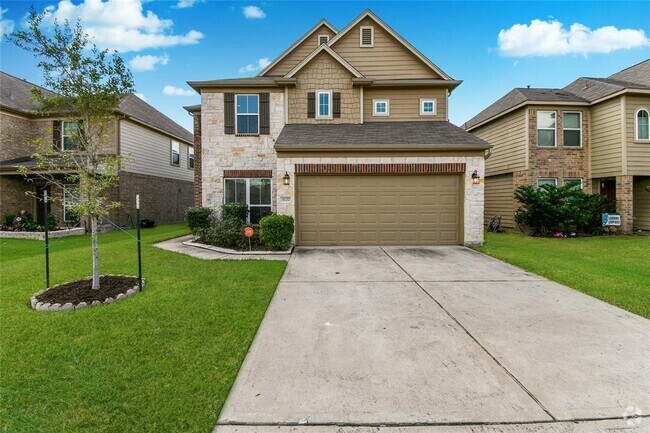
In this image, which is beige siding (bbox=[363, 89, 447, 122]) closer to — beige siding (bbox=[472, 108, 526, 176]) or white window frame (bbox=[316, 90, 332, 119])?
white window frame (bbox=[316, 90, 332, 119])

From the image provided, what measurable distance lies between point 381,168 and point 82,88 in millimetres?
7535

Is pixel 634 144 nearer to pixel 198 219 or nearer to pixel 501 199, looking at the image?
pixel 501 199

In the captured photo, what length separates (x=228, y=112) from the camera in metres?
11.8

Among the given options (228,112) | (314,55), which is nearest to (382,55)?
(314,55)

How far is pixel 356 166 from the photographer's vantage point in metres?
9.77

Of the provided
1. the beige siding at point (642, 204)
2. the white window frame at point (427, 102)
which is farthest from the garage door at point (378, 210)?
the beige siding at point (642, 204)

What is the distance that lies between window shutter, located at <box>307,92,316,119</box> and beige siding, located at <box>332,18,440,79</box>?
2.65 metres

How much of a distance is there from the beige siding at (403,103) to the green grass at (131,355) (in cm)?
923

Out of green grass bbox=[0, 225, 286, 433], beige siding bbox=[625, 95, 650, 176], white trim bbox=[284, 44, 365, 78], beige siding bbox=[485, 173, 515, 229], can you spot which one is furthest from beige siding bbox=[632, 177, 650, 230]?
green grass bbox=[0, 225, 286, 433]

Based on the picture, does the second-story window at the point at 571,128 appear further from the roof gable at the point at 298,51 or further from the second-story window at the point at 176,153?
the second-story window at the point at 176,153

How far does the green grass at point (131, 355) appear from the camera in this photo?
2.27 meters

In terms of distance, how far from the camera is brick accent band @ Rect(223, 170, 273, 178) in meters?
11.7

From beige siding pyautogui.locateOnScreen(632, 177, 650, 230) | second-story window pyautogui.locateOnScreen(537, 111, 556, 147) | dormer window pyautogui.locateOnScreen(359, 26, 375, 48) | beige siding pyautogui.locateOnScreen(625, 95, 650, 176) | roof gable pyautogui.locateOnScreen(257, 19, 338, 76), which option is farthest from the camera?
beige siding pyautogui.locateOnScreen(632, 177, 650, 230)

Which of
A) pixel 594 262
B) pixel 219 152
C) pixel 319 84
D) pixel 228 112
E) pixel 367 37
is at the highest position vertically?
pixel 367 37
